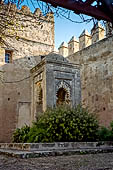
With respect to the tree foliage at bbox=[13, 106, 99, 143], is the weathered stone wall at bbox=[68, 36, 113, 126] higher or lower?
higher

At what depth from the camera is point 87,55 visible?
16.8 metres

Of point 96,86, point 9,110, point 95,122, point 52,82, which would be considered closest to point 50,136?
point 95,122

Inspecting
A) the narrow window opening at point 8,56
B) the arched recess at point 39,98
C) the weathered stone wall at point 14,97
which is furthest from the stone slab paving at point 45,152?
the narrow window opening at point 8,56

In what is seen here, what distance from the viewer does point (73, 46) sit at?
1794cm

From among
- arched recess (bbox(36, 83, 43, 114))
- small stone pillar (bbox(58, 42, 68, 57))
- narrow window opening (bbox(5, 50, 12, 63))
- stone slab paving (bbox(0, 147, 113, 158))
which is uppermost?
small stone pillar (bbox(58, 42, 68, 57))

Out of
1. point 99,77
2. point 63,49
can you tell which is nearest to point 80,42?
point 63,49

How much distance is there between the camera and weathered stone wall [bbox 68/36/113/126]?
48.1 feet

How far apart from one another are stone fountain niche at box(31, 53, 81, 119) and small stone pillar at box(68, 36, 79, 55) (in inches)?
197

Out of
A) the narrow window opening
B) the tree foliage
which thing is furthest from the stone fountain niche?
the tree foliage

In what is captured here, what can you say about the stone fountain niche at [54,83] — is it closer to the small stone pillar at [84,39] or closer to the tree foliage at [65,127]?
the tree foliage at [65,127]

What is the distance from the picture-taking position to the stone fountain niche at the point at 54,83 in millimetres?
11527

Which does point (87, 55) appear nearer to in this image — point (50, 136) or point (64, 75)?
point (64, 75)

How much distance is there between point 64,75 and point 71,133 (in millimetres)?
5506

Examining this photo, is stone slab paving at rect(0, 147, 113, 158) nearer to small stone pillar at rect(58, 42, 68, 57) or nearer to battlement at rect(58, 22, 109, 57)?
battlement at rect(58, 22, 109, 57)
